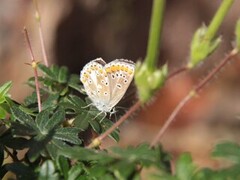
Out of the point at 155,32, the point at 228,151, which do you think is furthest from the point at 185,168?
the point at 155,32

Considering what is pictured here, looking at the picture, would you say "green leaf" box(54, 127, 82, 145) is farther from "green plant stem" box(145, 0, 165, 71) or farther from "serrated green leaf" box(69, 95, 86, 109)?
"green plant stem" box(145, 0, 165, 71)

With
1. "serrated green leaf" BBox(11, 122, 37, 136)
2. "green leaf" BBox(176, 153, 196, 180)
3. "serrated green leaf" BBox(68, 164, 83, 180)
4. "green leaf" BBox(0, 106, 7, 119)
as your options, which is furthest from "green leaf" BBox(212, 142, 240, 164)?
"green leaf" BBox(0, 106, 7, 119)

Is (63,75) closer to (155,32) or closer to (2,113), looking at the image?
(2,113)

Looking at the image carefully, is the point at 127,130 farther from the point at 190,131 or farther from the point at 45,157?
the point at 45,157

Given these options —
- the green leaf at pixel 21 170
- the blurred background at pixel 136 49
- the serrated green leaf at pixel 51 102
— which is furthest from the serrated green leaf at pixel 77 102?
the blurred background at pixel 136 49

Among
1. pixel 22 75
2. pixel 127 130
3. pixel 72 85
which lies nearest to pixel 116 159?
pixel 72 85

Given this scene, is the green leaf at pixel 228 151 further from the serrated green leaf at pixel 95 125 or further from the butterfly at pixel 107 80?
the butterfly at pixel 107 80
